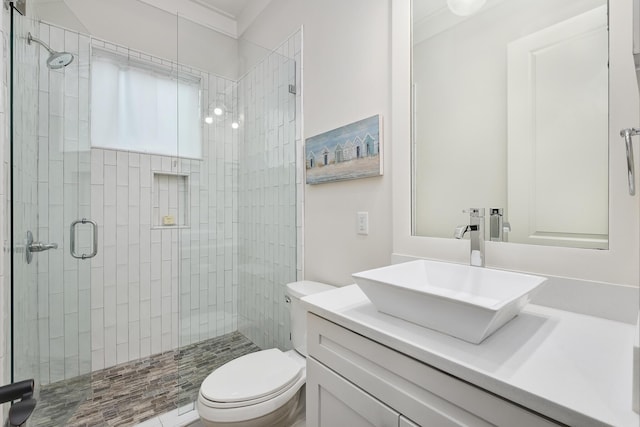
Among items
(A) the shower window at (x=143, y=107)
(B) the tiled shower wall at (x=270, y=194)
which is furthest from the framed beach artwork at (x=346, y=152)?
(A) the shower window at (x=143, y=107)

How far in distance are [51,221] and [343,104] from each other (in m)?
1.66

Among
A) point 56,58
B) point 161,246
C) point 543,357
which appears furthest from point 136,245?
point 543,357

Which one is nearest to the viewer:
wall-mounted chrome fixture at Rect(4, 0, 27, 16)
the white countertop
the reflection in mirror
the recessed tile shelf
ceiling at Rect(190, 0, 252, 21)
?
the white countertop

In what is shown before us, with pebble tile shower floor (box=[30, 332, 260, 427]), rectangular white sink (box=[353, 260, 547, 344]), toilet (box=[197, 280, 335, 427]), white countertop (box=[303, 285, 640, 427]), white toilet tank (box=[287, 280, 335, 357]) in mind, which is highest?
rectangular white sink (box=[353, 260, 547, 344])

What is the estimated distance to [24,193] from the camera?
1280 mm

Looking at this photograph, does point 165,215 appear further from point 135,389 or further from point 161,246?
point 135,389

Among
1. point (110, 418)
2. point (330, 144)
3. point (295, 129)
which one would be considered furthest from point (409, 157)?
point (110, 418)

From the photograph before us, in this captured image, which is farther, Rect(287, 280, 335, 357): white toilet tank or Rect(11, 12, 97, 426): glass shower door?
Rect(287, 280, 335, 357): white toilet tank

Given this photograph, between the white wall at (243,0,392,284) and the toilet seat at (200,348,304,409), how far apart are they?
527 mm

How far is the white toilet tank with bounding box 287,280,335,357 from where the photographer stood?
158 centimetres

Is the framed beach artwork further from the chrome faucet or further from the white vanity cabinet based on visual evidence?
the white vanity cabinet

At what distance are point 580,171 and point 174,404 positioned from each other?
2225mm

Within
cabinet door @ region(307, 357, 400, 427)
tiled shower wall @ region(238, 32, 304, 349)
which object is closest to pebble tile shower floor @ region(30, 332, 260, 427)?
tiled shower wall @ region(238, 32, 304, 349)

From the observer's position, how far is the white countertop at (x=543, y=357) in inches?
18.1
